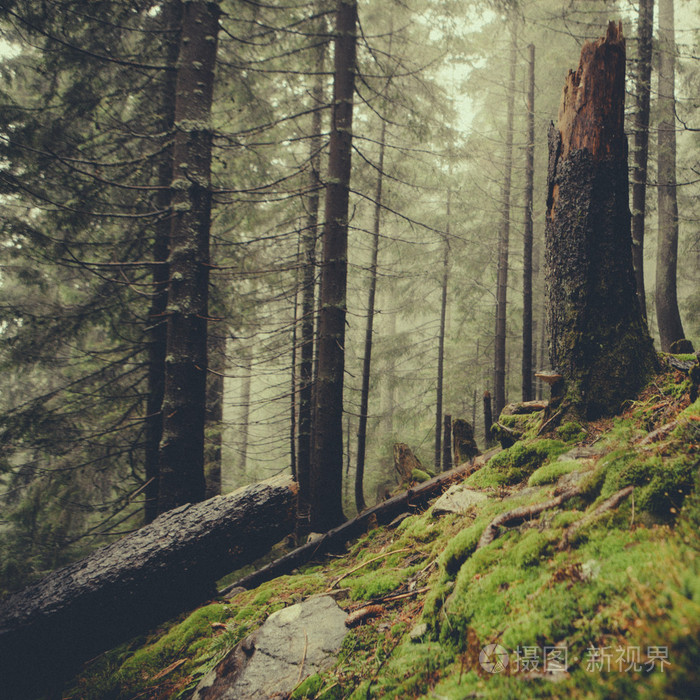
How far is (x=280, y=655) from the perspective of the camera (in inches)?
78.4

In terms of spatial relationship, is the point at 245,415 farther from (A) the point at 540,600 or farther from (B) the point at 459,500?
(A) the point at 540,600

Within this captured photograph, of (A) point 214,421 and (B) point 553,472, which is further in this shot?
(A) point 214,421

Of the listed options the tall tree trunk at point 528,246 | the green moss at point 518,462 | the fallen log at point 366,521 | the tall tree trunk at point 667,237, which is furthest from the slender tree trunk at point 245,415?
the tall tree trunk at point 667,237

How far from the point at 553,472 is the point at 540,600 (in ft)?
4.54

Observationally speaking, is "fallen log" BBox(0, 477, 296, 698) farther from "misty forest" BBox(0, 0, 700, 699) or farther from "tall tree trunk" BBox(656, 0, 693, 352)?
"tall tree trunk" BBox(656, 0, 693, 352)

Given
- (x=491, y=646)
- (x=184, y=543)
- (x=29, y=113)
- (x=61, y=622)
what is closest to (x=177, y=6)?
(x=29, y=113)

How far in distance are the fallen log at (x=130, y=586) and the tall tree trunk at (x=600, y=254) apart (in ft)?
10.3

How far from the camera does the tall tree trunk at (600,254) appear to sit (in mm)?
3016

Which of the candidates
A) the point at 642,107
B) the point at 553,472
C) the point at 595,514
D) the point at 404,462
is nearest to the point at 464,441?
the point at 404,462

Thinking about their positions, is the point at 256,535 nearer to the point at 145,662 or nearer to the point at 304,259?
the point at 145,662

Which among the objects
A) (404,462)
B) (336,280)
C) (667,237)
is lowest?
(404,462)

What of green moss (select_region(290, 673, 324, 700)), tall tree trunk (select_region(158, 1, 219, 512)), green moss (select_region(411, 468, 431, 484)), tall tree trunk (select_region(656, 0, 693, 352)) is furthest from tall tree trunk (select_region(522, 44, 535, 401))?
green moss (select_region(290, 673, 324, 700))

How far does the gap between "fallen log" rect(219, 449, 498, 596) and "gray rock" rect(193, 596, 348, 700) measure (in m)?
2.25

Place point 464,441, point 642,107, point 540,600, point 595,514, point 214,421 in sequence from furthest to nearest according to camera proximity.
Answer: point 642,107
point 214,421
point 464,441
point 595,514
point 540,600
